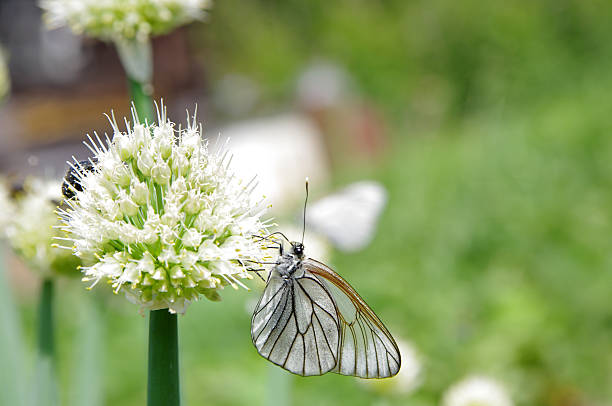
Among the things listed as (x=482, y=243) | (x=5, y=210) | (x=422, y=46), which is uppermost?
(x=422, y=46)

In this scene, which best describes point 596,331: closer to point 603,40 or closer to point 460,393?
point 460,393

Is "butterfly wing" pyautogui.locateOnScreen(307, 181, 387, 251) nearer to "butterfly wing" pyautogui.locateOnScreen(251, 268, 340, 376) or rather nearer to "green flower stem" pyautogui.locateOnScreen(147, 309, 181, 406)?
"butterfly wing" pyautogui.locateOnScreen(251, 268, 340, 376)

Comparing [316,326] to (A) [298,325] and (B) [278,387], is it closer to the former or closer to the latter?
(A) [298,325]

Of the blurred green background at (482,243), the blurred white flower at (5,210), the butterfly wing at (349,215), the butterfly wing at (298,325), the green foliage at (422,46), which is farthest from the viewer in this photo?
the green foliage at (422,46)

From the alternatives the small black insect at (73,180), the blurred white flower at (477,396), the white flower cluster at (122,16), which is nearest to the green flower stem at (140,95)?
the white flower cluster at (122,16)

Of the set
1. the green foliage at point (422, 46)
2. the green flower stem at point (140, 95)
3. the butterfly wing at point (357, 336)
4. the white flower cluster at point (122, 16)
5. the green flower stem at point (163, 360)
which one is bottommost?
the green flower stem at point (163, 360)

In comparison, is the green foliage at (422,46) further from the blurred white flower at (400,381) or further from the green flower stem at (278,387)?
the green flower stem at (278,387)

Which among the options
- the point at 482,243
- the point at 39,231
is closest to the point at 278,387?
the point at 39,231
